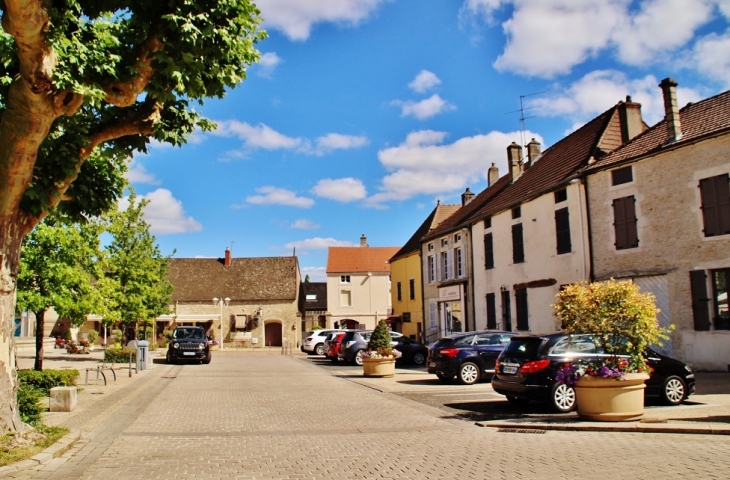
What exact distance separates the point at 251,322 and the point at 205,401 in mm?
35775

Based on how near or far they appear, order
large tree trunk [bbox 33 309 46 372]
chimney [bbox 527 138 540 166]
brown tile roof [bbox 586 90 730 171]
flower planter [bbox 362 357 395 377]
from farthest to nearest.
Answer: chimney [bbox 527 138 540 166], flower planter [bbox 362 357 395 377], large tree trunk [bbox 33 309 46 372], brown tile roof [bbox 586 90 730 171]

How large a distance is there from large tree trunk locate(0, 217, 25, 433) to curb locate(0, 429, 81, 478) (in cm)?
55

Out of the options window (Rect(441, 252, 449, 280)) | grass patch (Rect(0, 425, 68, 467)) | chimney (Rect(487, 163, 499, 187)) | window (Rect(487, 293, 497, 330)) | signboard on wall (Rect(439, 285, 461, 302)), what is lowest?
grass patch (Rect(0, 425, 68, 467))

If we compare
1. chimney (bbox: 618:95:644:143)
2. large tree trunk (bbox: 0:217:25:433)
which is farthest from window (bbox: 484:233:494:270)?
large tree trunk (bbox: 0:217:25:433)

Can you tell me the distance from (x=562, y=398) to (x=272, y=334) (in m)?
41.5

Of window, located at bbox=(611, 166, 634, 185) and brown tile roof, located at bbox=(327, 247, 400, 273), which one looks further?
brown tile roof, located at bbox=(327, 247, 400, 273)

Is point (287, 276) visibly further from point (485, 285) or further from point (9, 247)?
point (9, 247)

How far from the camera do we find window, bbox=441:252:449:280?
3347 centimetres

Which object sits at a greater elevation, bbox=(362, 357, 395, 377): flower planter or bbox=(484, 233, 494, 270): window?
bbox=(484, 233, 494, 270): window

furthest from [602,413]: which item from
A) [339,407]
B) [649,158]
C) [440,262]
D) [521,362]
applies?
[440,262]

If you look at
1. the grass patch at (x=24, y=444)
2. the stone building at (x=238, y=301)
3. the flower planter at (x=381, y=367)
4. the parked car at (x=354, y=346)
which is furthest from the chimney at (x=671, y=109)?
the stone building at (x=238, y=301)

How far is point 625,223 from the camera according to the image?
754 inches

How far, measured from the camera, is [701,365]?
54.3 ft

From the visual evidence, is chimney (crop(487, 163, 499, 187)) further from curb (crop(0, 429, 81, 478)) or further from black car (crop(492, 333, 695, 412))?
curb (crop(0, 429, 81, 478))
